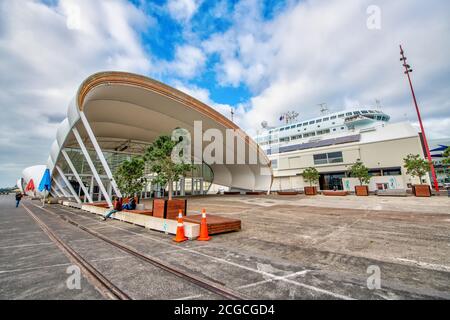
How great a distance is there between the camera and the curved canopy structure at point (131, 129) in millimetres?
17547

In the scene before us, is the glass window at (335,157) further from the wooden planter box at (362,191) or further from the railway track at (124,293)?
the railway track at (124,293)

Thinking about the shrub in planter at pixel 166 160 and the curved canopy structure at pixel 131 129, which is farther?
the curved canopy structure at pixel 131 129

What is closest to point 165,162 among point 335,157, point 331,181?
point 335,157

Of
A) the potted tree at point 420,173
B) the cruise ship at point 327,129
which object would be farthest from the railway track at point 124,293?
the cruise ship at point 327,129

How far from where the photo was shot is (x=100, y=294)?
118 inches

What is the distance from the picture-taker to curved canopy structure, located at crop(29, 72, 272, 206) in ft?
57.6

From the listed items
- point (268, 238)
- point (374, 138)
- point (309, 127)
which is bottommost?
point (268, 238)

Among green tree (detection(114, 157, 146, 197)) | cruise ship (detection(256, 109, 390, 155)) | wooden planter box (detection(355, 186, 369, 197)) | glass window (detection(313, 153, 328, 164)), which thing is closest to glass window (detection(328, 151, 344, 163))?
glass window (detection(313, 153, 328, 164))

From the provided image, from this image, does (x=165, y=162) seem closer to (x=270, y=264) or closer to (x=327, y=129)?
(x=270, y=264)

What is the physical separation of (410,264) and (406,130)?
40656 millimetres

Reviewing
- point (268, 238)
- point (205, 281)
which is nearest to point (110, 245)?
point (205, 281)

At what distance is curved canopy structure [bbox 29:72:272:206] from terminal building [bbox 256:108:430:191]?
1326 centimetres

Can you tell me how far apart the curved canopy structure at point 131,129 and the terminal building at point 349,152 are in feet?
43.5
